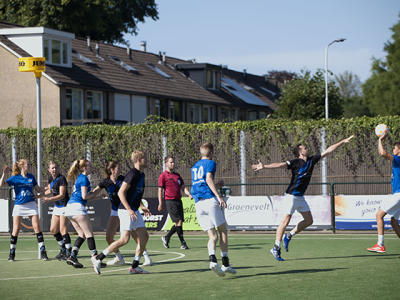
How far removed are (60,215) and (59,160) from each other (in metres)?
11.7

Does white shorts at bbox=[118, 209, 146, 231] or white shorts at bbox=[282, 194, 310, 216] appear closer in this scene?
white shorts at bbox=[118, 209, 146, 231]

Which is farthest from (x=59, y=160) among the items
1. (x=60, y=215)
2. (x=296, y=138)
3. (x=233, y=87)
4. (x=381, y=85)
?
(x=381, y=85)

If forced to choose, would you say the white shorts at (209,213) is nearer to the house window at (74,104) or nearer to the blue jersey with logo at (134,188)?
the blue jersey with logo at (134,188)

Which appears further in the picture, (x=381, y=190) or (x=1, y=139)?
(x=1, y=139)

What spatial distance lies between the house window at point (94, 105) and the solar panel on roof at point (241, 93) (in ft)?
49.3

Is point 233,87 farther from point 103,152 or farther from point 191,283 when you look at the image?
point 191,283

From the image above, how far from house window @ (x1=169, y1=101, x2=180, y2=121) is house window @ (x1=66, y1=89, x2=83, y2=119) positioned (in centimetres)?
736

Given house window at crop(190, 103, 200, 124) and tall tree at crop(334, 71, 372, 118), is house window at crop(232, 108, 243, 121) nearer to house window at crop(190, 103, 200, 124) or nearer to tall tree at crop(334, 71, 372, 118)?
house window at crop(190, 103, 200, 124)

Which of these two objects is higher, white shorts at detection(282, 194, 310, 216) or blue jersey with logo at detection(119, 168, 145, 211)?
blue jersey with logo at detection(119, 168, 145, 211)

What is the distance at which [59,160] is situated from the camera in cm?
2297

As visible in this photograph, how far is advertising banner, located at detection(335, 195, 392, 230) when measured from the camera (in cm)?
1598

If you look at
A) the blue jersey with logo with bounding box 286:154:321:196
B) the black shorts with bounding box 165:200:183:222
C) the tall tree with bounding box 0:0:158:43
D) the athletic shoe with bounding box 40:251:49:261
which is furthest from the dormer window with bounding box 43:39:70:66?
the blue jersey with logo with bounding box 286:154:321:196

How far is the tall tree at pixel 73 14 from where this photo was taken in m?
41.0

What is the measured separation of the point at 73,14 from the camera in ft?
137
